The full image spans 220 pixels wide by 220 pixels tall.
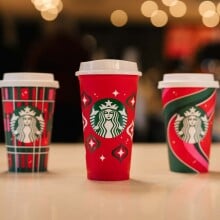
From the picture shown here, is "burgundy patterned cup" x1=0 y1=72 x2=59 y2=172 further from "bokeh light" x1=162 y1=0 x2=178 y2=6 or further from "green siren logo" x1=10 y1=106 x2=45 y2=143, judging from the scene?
"bokeh light" x1=162 y1=0 x2=178 y2=6

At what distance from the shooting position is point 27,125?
1.10 m

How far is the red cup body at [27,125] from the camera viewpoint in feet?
3.60

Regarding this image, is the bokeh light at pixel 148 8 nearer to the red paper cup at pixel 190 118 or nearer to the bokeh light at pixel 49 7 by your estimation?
the bokeh light at pixel 49 7

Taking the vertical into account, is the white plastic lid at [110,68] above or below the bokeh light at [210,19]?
below

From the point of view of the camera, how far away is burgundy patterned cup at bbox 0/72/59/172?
3.60 ft

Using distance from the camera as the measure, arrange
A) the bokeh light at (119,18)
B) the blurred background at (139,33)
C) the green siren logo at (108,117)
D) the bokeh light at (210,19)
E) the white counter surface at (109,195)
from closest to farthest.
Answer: the white counter surface at (109,195) → the green siren logo at (108,117) → the blurred background at (139,33) → the bokeh light at (210,19) → the bokeh light at (119,18)

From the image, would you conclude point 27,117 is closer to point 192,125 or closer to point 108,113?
point 108,113

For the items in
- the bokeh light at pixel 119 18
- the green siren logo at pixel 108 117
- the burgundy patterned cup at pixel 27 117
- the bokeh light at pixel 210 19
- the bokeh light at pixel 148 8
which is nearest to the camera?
the green siren logo at pixel 108 117

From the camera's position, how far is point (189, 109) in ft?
3.71

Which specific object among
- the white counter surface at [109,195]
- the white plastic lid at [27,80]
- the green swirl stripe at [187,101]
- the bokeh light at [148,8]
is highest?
the bokeh light at [148,8]

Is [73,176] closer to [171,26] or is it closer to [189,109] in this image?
[189,109]

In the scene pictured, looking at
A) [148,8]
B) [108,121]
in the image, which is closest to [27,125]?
[108,121]

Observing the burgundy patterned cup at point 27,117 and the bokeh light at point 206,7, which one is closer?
the burgundy patterned cup at point 27,117

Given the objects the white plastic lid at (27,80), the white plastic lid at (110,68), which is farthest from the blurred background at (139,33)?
the white plastic lid at (110,68)
